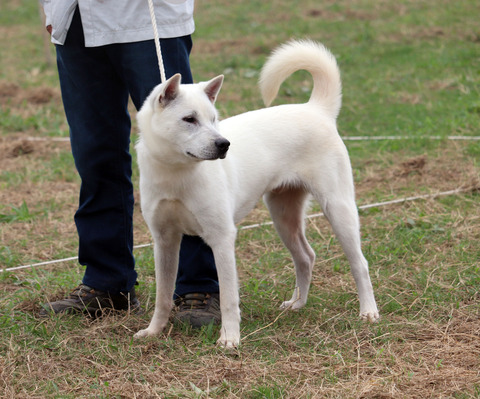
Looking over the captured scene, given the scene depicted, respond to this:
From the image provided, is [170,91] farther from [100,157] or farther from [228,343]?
[228,343]

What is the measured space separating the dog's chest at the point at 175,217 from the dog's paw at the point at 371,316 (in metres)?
0.90

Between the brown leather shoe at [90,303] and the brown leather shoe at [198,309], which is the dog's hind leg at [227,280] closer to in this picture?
the brown leather shoe at [198,309]

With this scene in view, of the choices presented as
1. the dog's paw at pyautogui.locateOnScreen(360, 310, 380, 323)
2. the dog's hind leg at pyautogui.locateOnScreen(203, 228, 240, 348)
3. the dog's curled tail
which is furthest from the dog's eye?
the dog's paw at pyautogui.locateOnScreen(360, 310, 380, 323)

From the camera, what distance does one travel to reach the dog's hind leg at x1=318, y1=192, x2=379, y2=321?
125 inches

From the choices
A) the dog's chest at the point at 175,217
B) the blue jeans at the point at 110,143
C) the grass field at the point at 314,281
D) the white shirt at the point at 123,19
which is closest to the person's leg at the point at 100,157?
the blue jeans at the point at 110,143

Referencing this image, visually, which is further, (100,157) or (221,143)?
(100,157)

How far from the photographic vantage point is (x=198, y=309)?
10.4 feet

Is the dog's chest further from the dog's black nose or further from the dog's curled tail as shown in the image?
the dog's curled tail

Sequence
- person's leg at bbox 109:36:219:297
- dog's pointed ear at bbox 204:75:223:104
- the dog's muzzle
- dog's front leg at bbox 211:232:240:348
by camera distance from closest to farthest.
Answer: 1. the dog's muzzle
2. dog's pointed ear at bbox 204:75:223:104
3. dog's front leg at bbox 211:232:240:348
4. person's leg at bbox 109:36:219:297

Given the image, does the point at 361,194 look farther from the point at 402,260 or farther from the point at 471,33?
the point at 471,33

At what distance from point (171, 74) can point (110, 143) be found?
0.46 m

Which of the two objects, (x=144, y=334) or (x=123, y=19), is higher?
(x=123, y=19)

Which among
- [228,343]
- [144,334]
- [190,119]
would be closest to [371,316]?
[228,343]

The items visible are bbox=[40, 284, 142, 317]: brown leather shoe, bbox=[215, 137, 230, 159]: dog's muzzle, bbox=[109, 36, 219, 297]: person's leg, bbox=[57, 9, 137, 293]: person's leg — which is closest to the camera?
bbox=[215, 137, 230, 159]: dog's muzzle
